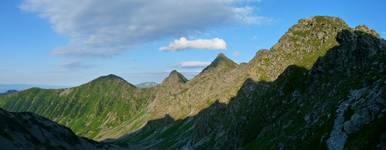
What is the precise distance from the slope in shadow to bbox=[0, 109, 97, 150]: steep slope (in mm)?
69762

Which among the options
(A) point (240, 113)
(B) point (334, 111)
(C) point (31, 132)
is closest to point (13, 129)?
(C) point (31, 132)

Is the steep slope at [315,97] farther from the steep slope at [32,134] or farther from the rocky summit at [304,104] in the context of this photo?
the steep slope at [32,134]

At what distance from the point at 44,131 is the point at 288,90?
10901 centimetres

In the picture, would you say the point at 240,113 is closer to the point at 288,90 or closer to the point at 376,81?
the point at 288,90

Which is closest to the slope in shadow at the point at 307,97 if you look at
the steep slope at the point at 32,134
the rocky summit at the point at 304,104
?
the rocky summit at the point at 304,104

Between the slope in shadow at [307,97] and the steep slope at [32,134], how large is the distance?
2747 inches

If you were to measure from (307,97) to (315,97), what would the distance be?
19.7ft

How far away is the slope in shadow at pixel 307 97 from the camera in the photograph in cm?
6900

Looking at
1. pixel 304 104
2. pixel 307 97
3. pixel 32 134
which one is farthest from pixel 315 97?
pixel 32 134

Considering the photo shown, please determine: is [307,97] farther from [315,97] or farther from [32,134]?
[32,134]

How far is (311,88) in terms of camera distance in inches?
3799

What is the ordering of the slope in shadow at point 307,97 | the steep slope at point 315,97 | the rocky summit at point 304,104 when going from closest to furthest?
the steep slope at point 315,97
the rocky summit at point 304,104
the slope in shadow at point 307,97

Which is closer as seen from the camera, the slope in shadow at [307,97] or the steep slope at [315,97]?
the steep slope at [315,97]

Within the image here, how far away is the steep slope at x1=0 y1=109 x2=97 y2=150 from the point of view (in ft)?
456
